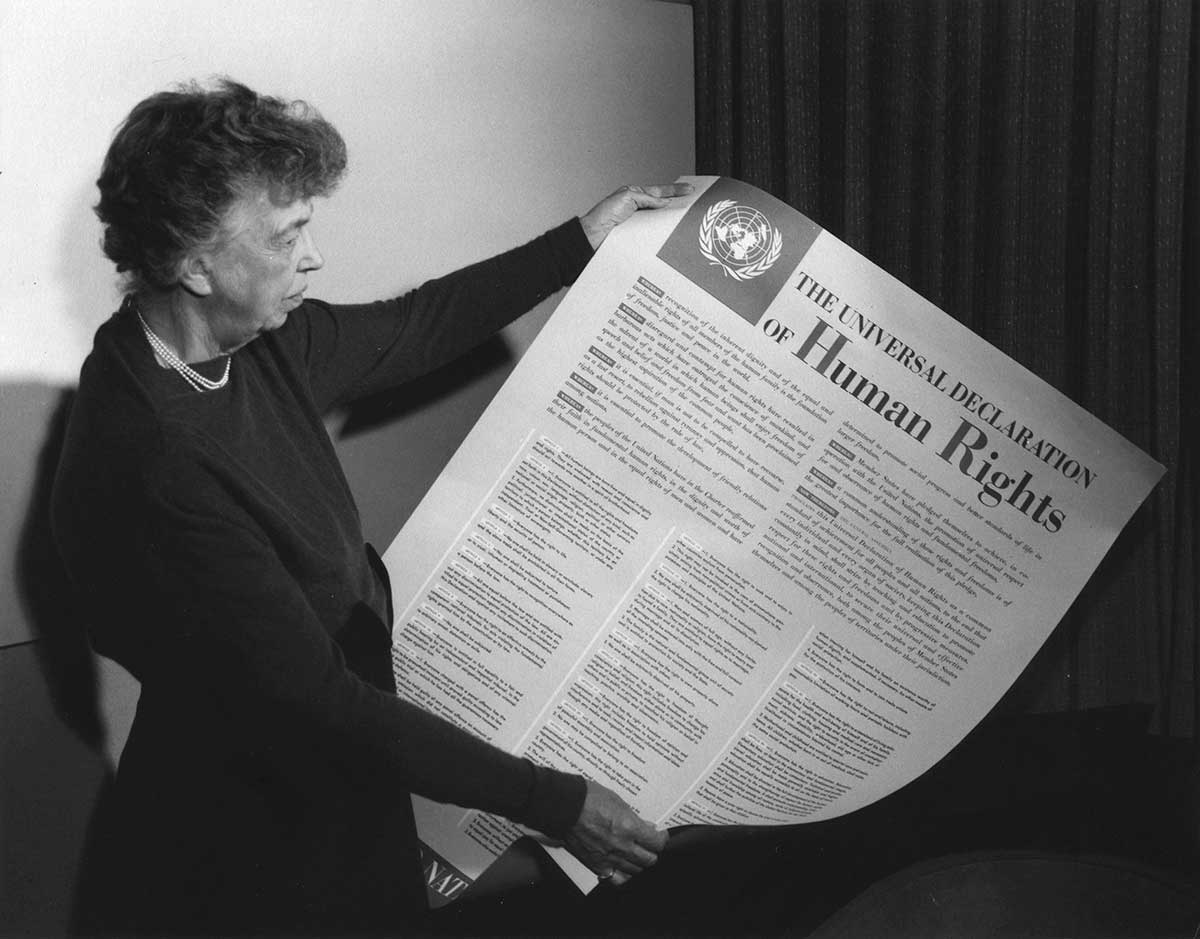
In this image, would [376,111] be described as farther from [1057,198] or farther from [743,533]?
[1057,198]

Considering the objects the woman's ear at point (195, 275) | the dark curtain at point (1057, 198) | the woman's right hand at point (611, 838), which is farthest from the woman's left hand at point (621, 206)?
the woman's right hand at point (611, 838)

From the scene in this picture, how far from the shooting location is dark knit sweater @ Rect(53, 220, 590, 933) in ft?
2.83

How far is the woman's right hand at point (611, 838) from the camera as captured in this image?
998mm

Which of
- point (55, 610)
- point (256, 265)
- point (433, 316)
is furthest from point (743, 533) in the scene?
point (55, 610)

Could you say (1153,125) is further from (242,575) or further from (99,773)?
(99,773)

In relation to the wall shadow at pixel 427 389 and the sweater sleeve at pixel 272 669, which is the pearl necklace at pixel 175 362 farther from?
the wall shadow at pixel 427 389

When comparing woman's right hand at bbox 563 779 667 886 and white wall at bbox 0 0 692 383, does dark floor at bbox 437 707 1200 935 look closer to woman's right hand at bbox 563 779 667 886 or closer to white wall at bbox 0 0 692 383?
woman's right hand at bbox 563 779 667 886

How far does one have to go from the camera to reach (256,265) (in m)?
0.92

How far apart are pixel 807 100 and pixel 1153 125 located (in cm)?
36

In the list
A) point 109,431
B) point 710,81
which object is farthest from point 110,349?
point 710,81

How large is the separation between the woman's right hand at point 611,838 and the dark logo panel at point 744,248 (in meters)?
0.46

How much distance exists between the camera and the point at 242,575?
0.86 metres

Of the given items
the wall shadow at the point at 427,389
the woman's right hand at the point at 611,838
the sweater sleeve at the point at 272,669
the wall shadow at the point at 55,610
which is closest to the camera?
the sweater sleeve at the point at 272,669

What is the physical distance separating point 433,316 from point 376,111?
24 centimetres
